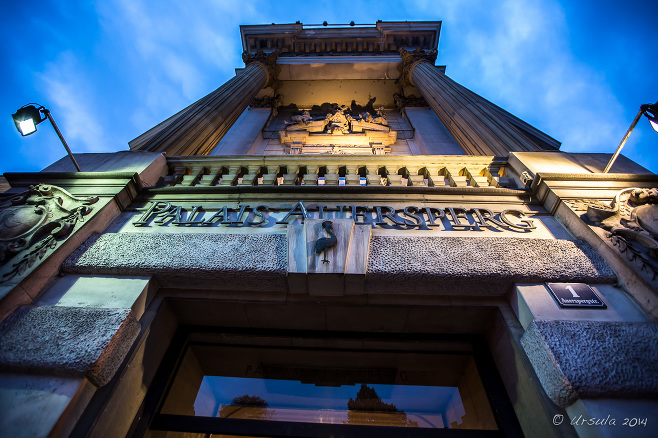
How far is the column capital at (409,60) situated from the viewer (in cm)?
1491

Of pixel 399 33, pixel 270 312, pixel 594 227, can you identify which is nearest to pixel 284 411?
pixel 270 312

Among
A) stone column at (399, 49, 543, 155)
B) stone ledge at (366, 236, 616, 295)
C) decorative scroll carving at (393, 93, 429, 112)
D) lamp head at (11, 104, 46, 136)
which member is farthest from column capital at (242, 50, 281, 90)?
stone ledge at (366, 236, 616, 295)

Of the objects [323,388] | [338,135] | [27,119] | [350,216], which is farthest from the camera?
[338,135]

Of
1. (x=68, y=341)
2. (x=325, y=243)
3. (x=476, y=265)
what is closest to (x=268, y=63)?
(x=325, y=243)

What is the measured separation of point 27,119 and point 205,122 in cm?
443

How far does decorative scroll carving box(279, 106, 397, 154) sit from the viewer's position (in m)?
11.9

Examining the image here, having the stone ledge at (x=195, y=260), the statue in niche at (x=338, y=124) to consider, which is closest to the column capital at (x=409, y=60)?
the statue in niche at (x=338, y=124)

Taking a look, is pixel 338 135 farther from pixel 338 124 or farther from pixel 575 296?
pixel 575 296

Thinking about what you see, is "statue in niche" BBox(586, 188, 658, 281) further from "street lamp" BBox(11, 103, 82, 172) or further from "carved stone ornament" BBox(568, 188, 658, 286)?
"street lamp" BBox(11, 103, 82, 172)

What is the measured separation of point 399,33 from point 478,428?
1873 centimetres

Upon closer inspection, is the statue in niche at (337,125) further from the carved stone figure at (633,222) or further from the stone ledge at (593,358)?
the stone ledge at (593,358)

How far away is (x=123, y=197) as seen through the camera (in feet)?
14.9

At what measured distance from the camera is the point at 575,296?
10.4 ft

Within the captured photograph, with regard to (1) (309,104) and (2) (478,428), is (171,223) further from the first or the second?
(1) (309,104)
